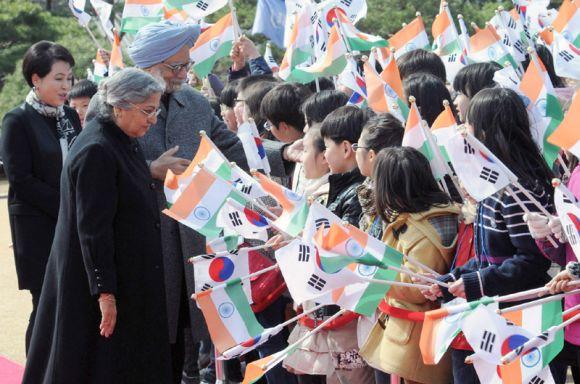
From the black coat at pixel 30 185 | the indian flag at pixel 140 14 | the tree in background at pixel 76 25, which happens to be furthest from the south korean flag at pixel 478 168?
the tree in background at pixel 76 25

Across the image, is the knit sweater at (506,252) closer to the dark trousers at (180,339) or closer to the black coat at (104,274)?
the black coat at (104,274)

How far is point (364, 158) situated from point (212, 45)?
3.22 m

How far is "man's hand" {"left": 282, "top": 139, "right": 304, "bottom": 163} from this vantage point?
5.32m

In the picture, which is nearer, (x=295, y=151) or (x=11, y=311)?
(x=295, y=151)

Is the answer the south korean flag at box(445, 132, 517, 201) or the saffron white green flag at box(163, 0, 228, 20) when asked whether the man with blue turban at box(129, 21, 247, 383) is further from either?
the saffron white green flag at box(163, 0, 228, 20)

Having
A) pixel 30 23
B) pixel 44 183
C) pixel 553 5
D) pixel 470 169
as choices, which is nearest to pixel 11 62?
pixel 30 23

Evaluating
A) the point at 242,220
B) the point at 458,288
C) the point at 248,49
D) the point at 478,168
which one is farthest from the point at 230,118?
the point at 478,168

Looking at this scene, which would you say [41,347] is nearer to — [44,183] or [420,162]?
[44,183]

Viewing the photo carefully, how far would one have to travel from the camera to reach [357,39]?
652 centimetres

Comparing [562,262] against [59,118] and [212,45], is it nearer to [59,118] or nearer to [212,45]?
[59,118]

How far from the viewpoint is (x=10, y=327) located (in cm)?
730

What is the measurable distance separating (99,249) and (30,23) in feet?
48.7

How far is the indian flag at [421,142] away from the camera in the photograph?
4.07 m

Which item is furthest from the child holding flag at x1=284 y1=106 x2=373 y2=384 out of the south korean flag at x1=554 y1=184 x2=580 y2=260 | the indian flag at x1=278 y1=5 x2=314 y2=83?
the indian flag at x1=278 y1=5 x2=314 y2=83
